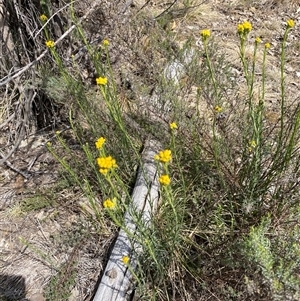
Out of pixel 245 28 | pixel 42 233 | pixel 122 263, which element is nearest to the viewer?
pixel 245 28

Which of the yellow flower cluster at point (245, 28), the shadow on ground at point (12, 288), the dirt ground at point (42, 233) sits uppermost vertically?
the yellow flower cluster at point (245, 28)

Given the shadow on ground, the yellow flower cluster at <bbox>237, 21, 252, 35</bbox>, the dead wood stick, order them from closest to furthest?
the yellow flower cluster at <bbox>237, 21, 252, 35</bbox>
the dead wood stick
the shadow on ground

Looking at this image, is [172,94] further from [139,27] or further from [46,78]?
[139,27]

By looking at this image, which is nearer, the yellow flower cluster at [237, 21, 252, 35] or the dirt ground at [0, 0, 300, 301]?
the yellow flower cluster at [237, 21, 252, 35]

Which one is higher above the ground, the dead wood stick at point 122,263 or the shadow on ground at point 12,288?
the dead wood stick at point 122,263

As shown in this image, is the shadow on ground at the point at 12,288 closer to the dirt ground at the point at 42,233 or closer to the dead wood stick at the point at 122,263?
the dirt ground at the point at 42,233

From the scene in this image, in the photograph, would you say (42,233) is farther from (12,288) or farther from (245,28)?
(245,28)

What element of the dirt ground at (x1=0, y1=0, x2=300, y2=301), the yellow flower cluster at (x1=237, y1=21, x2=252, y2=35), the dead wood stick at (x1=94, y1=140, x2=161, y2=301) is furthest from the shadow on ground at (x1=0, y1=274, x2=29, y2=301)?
the yellow flower cluster at (x1=237, y1=21, x2=252, y2=35)

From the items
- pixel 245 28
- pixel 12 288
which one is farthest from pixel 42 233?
pixel 245 28

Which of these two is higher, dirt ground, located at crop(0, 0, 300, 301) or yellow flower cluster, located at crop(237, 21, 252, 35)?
yellow flower cluster, located at crop(237, 21, 252, 35)

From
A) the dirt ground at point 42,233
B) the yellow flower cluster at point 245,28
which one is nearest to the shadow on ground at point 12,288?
the dirt ground at point 42,233

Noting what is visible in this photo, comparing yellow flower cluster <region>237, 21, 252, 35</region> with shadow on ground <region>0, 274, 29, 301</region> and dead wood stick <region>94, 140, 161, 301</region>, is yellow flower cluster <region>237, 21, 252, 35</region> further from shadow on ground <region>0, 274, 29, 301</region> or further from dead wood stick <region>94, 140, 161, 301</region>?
shadow on ground <region>0, 274, 29, 301</region>

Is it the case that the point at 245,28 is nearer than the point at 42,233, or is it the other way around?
the point at 245,28

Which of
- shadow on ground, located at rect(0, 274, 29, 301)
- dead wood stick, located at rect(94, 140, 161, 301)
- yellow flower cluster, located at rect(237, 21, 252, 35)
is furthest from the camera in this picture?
shadow on ground, located at rect(0, 274, 29, 301)
